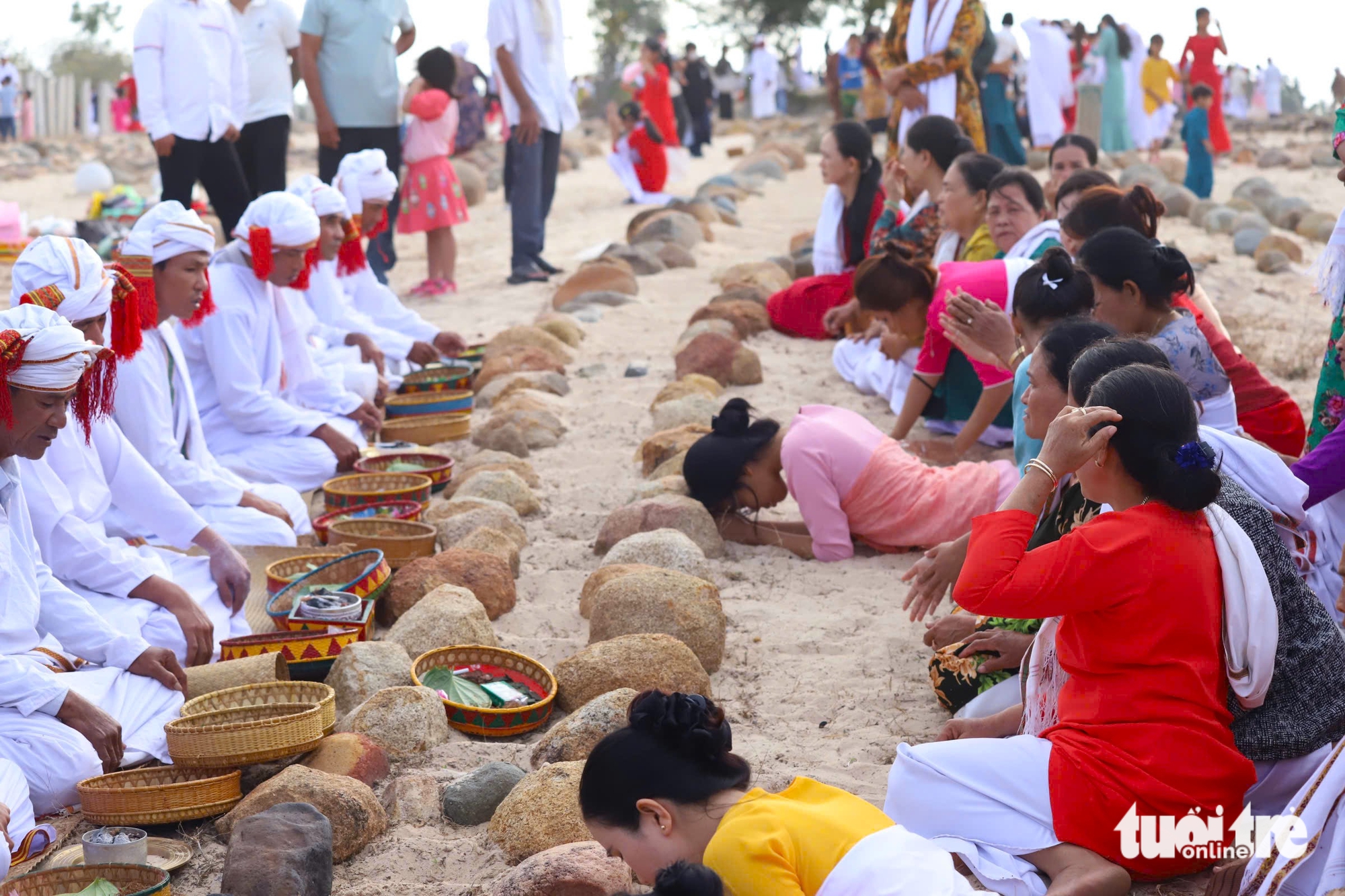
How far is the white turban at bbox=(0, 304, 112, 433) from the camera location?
280cm

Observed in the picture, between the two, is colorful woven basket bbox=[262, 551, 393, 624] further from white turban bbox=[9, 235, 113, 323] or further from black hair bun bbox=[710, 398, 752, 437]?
black hair bun bbox=[710, 398, 752, 437]

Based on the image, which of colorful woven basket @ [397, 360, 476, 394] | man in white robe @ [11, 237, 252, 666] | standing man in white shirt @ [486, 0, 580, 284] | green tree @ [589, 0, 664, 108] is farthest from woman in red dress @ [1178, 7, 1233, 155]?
green tree @ [589, 0, 664, 108]

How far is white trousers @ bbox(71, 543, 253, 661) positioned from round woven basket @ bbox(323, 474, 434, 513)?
2.70 ft

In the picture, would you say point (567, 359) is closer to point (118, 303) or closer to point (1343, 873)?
point (118, 303)

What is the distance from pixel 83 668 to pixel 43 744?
368 millimetres

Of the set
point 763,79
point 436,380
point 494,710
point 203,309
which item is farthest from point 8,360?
point 763,79

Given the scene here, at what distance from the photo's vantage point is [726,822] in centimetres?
207

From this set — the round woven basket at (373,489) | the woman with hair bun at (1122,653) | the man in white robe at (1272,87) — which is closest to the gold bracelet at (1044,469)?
the woman with hair bun at (1122,653)

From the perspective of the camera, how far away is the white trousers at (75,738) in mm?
2771

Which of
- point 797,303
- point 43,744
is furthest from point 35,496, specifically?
point 797,303

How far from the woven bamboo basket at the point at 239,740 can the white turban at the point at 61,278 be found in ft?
3.63

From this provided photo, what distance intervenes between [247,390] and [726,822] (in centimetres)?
337

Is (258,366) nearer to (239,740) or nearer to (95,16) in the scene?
(239,740)

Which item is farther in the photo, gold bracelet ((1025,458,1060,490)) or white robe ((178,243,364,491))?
white robe ((178,243,364,491))
